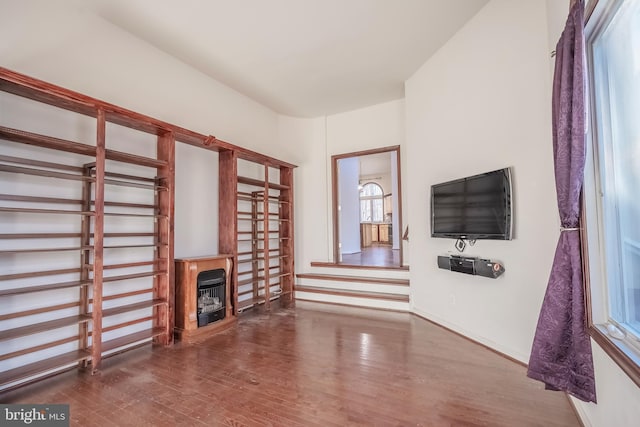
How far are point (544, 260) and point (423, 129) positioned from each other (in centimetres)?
232

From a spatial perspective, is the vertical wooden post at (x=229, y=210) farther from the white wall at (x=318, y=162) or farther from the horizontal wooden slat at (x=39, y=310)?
the white wall at (x=318, y=162)

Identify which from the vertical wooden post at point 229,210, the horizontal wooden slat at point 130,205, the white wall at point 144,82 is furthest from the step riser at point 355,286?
the horizontal wooden slat at point 130,205

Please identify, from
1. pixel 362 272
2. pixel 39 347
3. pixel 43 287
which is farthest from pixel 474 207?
pixel 39 347

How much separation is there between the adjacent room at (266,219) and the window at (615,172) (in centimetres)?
1

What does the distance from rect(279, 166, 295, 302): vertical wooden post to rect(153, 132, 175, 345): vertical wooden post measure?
211cm

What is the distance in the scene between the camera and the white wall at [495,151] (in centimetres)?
262

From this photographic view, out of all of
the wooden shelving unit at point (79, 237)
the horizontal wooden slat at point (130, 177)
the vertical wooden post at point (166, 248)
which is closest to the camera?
the wooden shelving unit at point (79, 237)

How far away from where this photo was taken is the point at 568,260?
1819 mm

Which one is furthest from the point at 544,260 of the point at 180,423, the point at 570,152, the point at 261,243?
the point at 261,243

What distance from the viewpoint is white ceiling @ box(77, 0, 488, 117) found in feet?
9.89

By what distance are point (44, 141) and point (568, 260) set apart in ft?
12.6

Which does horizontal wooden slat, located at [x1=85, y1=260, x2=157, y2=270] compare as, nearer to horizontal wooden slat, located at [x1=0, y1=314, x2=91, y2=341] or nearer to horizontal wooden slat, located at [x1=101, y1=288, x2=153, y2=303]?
horizontal wooden slat, located at [x1=101, y1=288, x2=153, y2=303]

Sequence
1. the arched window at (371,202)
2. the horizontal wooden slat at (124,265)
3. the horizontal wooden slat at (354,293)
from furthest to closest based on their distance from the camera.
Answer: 1. the arched window at (371,202)
2. the horizontal wooden slat at (354,293)
3. the horizontal wooden slat at (124,265)

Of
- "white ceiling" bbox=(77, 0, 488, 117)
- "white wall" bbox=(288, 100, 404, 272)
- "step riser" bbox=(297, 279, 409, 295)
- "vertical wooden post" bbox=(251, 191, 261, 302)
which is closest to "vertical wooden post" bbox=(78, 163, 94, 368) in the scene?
"white ceiling" bbox=(77, 0, 488, 117)
